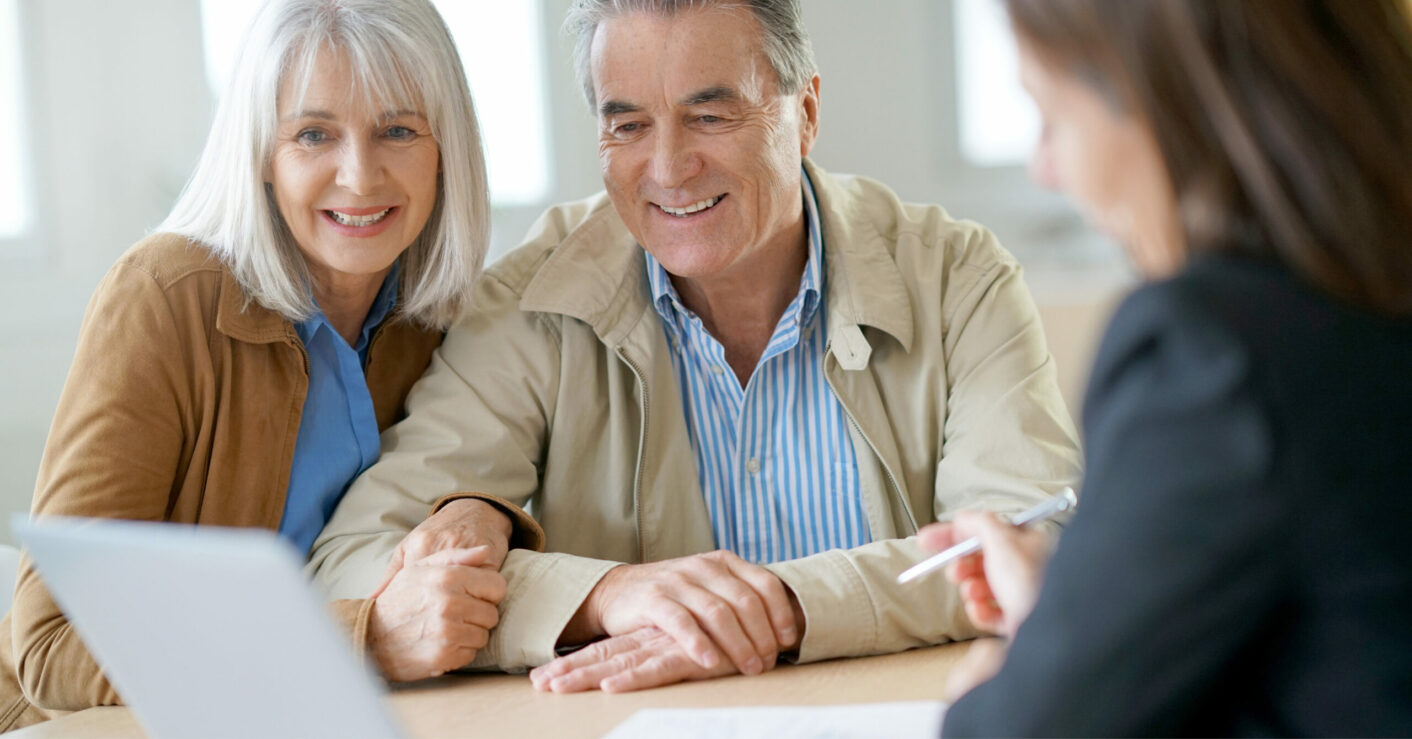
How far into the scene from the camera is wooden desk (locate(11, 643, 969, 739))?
3.68ft

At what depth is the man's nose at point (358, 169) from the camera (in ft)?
5.29

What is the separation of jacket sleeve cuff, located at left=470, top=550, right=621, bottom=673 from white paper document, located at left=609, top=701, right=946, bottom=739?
0.26m

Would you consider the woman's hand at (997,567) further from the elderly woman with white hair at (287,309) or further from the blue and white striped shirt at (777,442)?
the blue and white striped shirt at (777,442)

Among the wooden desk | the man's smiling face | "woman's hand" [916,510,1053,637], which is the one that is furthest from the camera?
the man's smiling face

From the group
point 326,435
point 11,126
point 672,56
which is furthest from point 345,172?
point 11,126

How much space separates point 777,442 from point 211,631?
3.62 ft

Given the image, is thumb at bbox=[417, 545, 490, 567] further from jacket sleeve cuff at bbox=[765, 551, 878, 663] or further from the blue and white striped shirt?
the blue and white striped shirt

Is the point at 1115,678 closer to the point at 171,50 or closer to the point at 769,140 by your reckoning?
the point at 769,140

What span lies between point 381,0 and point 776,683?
3.20 ft

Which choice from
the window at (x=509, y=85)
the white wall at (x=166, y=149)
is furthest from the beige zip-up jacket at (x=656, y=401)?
the window at (x=509, y=85)

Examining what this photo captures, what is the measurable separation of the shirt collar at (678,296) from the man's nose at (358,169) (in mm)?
389

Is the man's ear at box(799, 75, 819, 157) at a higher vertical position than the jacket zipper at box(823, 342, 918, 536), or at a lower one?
higher

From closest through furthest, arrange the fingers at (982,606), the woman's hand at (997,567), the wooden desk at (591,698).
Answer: the woman's hand at (997,567) < the fingers at (982,606) < the wooden desk at (591,698)

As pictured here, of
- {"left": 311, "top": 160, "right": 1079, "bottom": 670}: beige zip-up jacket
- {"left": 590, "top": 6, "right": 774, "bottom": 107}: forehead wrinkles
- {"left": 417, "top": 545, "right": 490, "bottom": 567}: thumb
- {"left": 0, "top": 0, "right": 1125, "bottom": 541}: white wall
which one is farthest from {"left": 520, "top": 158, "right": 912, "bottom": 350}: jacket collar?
{"left": 0, "top": 0, "right": 1125, "bottom": 541}: white wall
